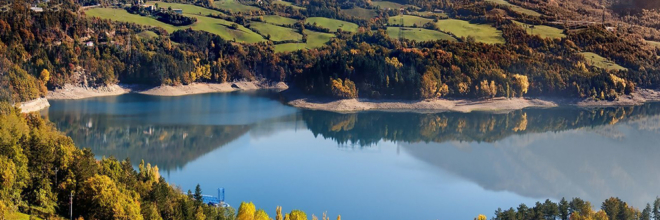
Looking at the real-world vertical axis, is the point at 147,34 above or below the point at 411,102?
above

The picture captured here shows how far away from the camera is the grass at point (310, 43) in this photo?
103 metres

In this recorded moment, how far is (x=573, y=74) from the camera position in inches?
3137

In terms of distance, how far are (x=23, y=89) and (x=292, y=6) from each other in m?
61.8

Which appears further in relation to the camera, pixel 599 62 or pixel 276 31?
pixel 276 31

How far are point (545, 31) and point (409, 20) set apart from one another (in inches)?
826

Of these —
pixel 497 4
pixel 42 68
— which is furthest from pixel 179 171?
pixel 497 4

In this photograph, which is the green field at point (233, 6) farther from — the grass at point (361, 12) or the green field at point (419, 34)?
the green field at point (419, 34)

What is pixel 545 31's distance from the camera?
89.9 m

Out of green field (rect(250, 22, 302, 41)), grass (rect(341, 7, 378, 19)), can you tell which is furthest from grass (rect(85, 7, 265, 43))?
grass (rect(341, 7, 378, 19))

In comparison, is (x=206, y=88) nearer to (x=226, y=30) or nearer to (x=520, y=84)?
(x=226, y=30)

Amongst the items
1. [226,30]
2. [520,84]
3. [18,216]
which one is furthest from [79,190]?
[226,30]

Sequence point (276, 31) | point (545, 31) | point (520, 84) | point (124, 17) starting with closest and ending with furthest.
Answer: point (520, 84) → point (545, 31) → point (124, 17) → point (276, 31)

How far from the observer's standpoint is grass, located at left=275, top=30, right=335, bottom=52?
103 meters

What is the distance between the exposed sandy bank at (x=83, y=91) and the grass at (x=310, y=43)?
24331 millimetres
